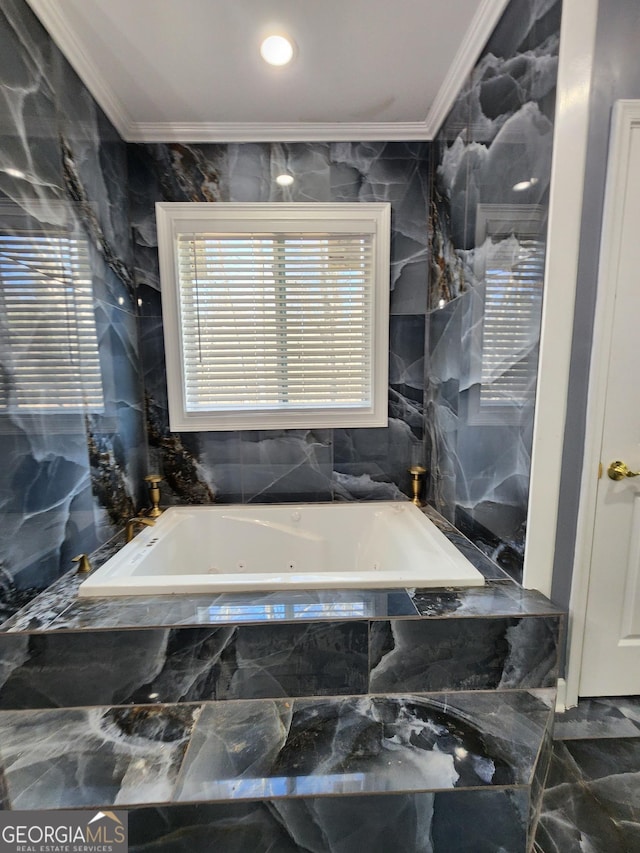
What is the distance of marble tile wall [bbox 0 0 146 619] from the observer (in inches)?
46.7

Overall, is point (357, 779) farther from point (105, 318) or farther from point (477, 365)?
point (105, 318)

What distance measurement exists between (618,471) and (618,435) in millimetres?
125

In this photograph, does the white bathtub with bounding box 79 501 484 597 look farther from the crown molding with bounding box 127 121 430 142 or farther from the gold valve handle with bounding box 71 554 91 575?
the crown molding with bounding box 127 121 430 142

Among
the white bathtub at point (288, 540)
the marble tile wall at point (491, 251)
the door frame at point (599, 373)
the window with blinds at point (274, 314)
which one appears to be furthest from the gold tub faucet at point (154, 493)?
the door frame at point (599, 373)

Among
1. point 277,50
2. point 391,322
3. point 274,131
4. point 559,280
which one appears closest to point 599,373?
point 559,280

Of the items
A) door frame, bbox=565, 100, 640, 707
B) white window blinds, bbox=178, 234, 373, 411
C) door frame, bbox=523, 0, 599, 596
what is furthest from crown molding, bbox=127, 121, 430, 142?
door frame, bbox=565, 100, 640, 707

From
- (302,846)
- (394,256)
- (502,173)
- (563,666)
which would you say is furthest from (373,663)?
(394,256)

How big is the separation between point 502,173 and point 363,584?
1565mm

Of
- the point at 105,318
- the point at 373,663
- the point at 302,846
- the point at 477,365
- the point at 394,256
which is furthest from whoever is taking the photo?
the point at 394,256

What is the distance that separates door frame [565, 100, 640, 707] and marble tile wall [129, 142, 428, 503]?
986 mm

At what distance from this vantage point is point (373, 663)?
112 cm

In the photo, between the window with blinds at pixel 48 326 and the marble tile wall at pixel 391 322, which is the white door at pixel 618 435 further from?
the window with blinds at pixel 48 326

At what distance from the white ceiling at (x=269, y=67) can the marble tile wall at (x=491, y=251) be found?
0.16 meters

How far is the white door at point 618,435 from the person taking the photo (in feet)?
3.76
